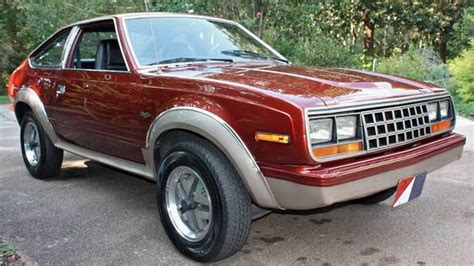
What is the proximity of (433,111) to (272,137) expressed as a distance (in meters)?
1.43

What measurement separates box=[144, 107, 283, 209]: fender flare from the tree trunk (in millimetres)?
17188

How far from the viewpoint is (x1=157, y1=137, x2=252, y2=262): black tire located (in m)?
3.04

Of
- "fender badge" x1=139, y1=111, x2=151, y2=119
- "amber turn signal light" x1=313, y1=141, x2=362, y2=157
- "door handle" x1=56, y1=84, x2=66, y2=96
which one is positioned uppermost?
"door handle" x1=56, y1=84, x2=66, y2=96

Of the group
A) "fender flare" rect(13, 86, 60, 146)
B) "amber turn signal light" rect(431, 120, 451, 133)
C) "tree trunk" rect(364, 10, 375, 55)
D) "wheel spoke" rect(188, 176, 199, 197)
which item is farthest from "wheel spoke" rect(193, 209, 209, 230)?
"tree trunk" rect(364, 10, 375, 55)

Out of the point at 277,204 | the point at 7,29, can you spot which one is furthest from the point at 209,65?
the point at 7,29

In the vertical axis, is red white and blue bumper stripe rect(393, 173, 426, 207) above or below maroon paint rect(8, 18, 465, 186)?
below

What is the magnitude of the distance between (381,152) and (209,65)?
1.59 meters

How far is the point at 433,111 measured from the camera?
3.54 metres

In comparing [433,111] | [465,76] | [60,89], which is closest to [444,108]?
[433,111]

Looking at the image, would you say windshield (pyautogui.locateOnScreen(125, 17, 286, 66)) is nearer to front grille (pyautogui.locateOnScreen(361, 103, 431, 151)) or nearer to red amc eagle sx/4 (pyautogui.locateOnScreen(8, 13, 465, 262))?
red amc eagle sx/4 (pyautogui.locateOnScreen(8, 13, 465, 262))

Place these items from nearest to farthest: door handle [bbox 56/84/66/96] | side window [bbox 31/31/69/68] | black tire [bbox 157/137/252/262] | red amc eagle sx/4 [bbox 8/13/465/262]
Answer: red amc eagle sx/4 [bbox 8/13/465/262], black tire [bbox 157/137/252/262], door handle [bbox 56/84/66/96], side window [bbox 31/31/69/68]

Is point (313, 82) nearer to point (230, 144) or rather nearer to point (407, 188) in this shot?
point (230, 144)

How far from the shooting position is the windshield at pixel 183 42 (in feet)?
13.1

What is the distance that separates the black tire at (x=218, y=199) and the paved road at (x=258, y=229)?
8.3 inches
